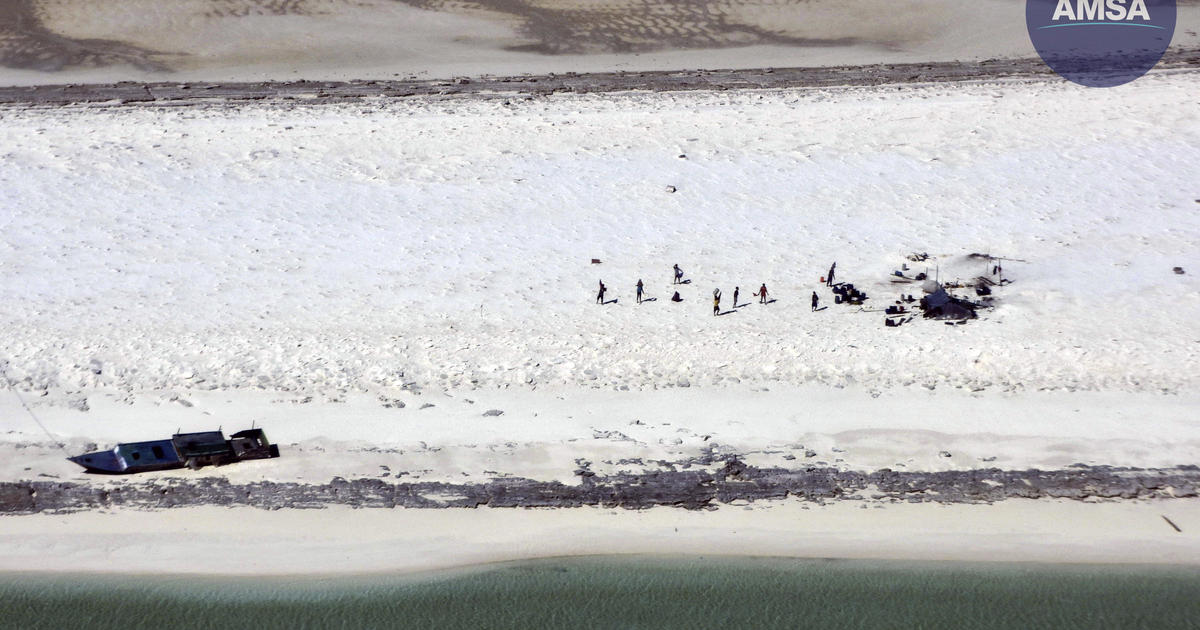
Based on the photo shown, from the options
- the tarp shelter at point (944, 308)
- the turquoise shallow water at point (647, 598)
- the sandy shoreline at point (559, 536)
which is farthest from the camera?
the tarp shelter at point (944, 308)

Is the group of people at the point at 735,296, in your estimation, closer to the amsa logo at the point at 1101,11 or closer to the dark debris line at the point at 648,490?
the dark debris line at the point at 648,490

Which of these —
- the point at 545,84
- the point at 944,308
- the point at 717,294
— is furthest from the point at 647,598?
the point at 545,84

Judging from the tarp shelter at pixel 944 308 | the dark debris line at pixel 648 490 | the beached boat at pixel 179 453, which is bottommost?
the dark debris line at pixel 648 490

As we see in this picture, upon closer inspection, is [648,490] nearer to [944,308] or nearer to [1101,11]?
[944,308]

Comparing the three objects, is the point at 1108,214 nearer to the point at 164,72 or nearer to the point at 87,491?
the point at 87,491

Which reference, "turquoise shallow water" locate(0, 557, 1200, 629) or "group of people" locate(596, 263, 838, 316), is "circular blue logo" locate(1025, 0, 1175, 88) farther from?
"turquoise shallow water" locate(0, 557, 1200, 629)

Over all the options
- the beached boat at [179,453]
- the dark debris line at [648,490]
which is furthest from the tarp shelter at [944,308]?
the beached boat at [179,453]

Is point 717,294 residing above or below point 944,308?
above
